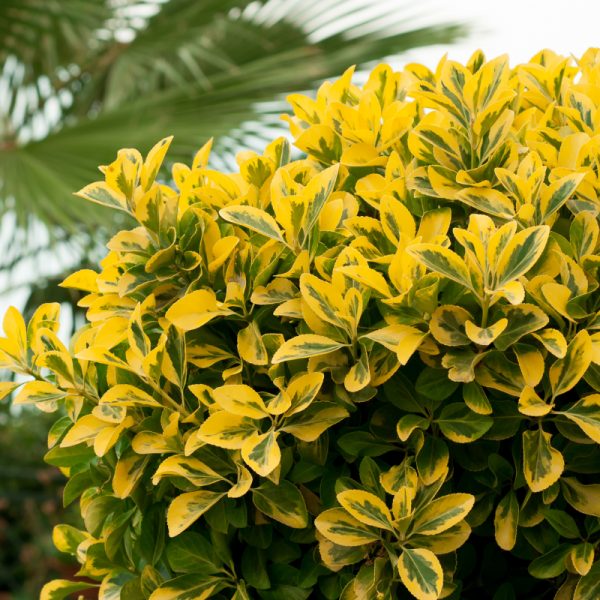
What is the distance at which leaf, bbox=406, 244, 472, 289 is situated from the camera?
1.55 feet

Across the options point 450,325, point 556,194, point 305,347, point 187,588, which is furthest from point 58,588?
point 556,194

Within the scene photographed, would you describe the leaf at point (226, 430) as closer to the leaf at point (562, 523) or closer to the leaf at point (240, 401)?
the leaf at point (240, 401)

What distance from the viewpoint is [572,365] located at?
49cm

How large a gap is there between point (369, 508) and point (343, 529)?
34 millimetres

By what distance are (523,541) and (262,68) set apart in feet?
9.26

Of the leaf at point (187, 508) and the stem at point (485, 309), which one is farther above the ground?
the stem at point (485, 309)

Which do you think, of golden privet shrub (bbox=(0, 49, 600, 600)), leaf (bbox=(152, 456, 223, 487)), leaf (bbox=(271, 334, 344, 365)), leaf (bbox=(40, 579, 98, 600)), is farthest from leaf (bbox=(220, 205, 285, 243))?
leaf (bbox=(40, 579, 98, 600))

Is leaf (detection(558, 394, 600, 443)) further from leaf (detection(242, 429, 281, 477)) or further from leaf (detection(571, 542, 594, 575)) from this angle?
leaf (detection(242, 429, 281, 477))

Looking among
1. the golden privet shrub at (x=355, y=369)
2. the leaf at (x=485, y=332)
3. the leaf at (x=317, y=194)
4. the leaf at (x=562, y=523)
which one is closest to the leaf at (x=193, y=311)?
the golden privet shrub at (x=355, y=369)

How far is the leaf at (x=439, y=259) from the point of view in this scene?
1.55ft

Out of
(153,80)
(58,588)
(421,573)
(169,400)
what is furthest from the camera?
(153,80)

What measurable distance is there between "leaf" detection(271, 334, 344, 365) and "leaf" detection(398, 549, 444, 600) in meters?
0.18

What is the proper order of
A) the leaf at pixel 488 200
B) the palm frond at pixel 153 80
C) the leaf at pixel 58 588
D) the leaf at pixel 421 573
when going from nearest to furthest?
the leaf at pixel 421 573
the leaf at pixel 488 200
the leaf at pixel 58 588
the palm frond at pixel 153 80

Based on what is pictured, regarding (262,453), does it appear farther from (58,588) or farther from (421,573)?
(58,588)
